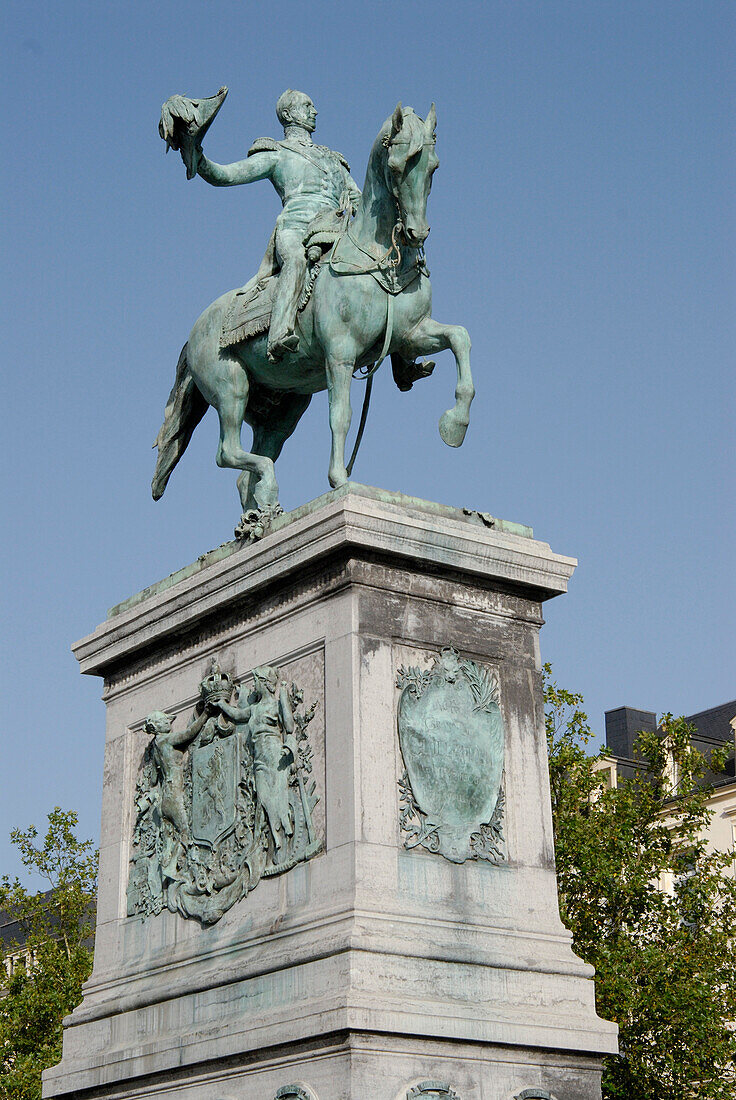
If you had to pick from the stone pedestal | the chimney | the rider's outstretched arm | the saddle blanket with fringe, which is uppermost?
the chimney

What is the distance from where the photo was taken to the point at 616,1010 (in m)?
24.8

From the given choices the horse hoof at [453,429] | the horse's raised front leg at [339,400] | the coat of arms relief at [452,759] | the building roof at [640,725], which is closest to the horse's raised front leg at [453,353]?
the horse hoof at [453,429]

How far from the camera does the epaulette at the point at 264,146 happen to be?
14499mm

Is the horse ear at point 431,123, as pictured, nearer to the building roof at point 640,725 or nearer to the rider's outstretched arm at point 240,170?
the rider's outstretched arm at point 240,170

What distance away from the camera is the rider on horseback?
13188mm

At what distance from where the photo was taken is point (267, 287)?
1369cm

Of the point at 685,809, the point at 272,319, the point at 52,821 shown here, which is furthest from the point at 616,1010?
the point at 272,319

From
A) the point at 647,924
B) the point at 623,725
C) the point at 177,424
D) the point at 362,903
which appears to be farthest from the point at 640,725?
the point at 362,903

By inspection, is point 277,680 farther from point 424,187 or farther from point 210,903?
point 424,187

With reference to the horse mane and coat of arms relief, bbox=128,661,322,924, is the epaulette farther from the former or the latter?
coat of arms relief, bbox=128,661,322,924

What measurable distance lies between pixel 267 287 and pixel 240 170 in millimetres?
1266

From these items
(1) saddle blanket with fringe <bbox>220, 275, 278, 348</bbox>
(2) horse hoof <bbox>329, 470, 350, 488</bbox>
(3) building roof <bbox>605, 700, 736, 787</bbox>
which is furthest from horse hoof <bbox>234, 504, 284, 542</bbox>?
(3) building roof <bbox>605, 700, 736, 787</bbox>

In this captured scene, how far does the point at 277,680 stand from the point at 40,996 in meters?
18.7

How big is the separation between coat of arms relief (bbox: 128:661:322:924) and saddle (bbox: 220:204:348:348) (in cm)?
284
